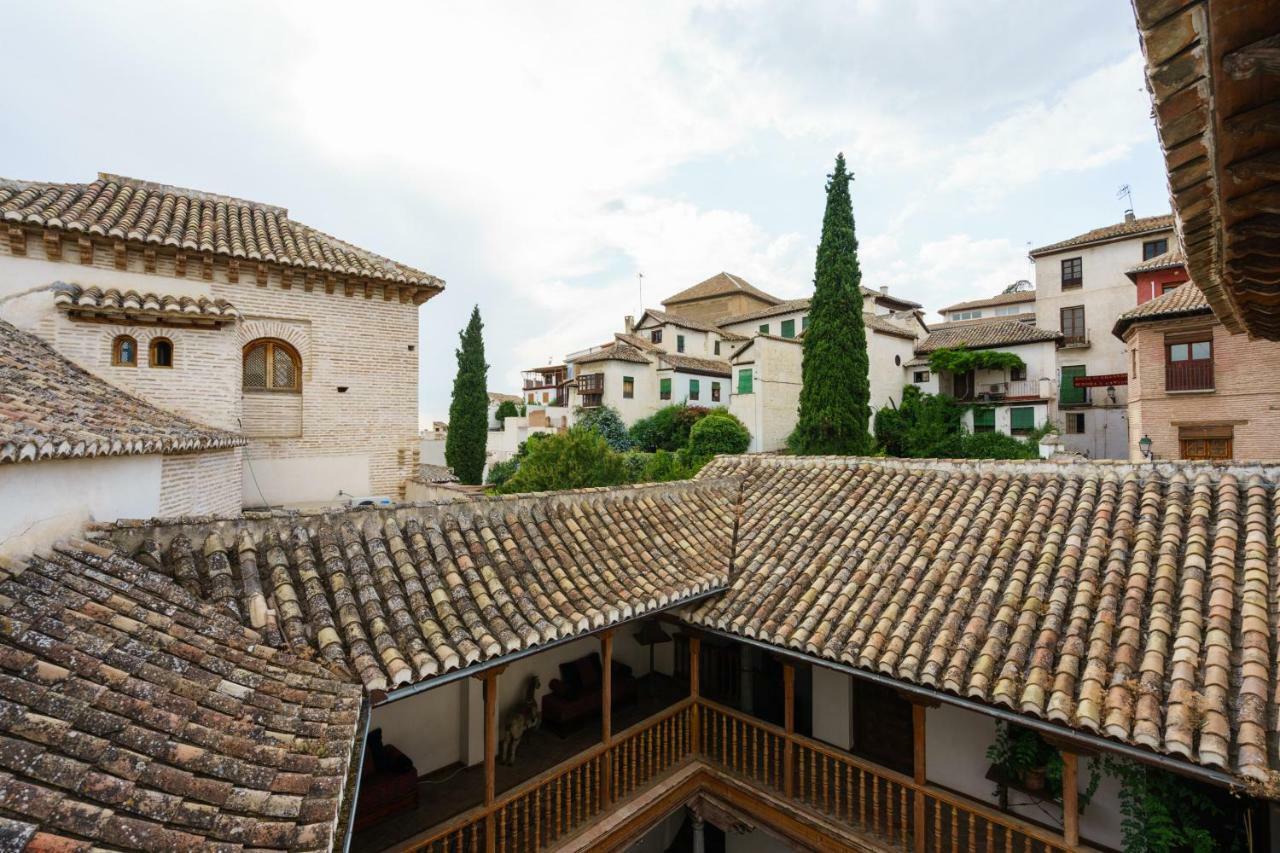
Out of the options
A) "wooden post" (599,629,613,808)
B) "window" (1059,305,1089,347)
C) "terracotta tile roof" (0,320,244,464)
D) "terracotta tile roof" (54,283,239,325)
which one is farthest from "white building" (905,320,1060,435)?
"terracotta tile roof" (0,320,244,464)

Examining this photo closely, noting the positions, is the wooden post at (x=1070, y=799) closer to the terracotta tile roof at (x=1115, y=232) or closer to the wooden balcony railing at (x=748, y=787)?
the wooden balcony railing at (x=748, y=787)

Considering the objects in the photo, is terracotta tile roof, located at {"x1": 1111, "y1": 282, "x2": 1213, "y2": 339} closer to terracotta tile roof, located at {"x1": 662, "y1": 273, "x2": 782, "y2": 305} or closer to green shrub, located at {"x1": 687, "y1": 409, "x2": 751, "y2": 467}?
green shrub, located at {"x1": 687, "y1": 409, "x2": 751, "y2": 467}

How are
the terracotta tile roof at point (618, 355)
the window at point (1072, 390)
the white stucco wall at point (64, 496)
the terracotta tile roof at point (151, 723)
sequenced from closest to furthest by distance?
1. the terracotta tile roof at point (151, 723)
2. the white stucco wall at point (64, 496)
3. the window at point (1072, 390)
4. the terracotta tile roof at point (618, 355)

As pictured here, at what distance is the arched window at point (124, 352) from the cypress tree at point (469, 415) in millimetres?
16535

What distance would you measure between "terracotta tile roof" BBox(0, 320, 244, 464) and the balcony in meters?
25.6

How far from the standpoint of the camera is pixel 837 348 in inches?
867

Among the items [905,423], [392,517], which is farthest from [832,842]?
[905,423]

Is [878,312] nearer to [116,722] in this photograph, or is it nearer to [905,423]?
[905,423]

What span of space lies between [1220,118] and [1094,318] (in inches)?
1334

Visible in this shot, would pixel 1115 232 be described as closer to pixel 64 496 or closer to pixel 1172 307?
pixel 1172 307

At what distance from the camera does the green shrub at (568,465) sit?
15789 millimetres

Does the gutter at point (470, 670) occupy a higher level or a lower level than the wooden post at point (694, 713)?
higher

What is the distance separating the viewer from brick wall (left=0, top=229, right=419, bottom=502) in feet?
27.3

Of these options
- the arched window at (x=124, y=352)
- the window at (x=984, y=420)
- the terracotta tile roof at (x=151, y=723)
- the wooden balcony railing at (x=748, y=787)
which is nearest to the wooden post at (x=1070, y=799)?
the wooden balcony railing at (x=748, y=787)
